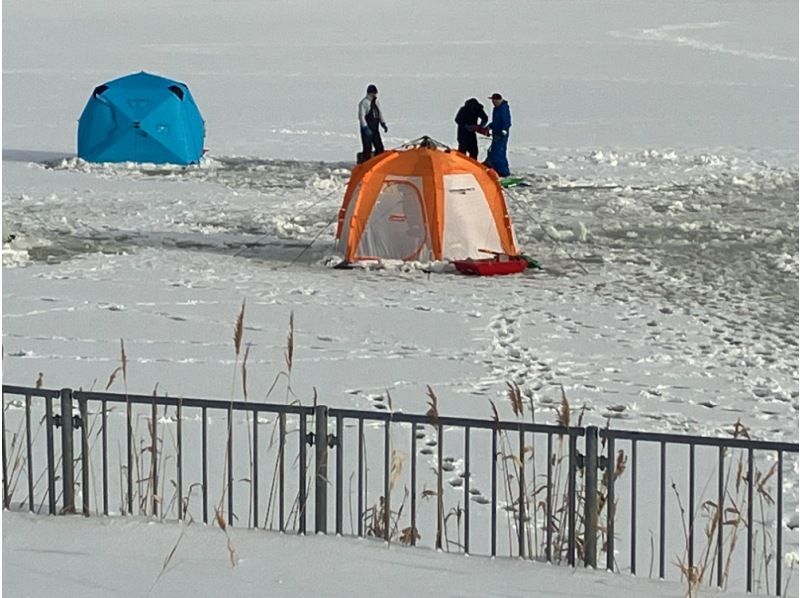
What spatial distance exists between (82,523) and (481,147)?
81.0 ft

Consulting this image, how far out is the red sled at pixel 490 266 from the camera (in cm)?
1645

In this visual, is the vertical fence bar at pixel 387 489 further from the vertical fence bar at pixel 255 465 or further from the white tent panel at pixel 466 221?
the white tent panel at pixel 466 221

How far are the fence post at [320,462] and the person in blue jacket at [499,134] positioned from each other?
17590mm

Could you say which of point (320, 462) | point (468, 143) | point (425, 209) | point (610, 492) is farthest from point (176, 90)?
point (610, 492)

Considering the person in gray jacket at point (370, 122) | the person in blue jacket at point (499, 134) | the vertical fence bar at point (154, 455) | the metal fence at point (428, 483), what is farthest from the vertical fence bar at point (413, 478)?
the person in gray jacket at point (370, 122)

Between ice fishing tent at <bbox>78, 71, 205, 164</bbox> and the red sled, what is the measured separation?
11.1 m

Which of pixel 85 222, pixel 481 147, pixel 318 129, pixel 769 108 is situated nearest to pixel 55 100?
pixel 318 129

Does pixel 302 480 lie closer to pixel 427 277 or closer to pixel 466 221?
pixel 427 277

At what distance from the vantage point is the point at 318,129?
34281mm

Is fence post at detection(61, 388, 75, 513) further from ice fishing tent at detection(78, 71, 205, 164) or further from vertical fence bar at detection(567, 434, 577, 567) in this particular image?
ice fishing tent at detection(78, 71, 205, 164)

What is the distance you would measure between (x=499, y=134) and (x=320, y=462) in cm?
1772

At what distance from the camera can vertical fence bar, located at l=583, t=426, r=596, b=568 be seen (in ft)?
22.4

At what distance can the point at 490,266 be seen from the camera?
1650cm

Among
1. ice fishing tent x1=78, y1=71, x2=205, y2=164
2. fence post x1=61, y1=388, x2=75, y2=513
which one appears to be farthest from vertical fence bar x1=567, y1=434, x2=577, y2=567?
ice fishing tent x1=78, y1=71, x2=205, y2=164
